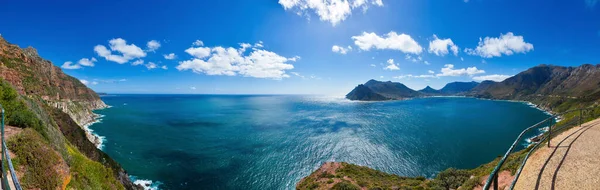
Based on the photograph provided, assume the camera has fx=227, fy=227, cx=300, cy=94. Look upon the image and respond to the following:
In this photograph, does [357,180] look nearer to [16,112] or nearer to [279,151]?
[279,151]

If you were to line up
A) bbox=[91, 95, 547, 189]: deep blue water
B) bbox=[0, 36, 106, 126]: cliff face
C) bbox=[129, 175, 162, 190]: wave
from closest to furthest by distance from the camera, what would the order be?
1. bbox=[129, 175, 162, 190]: wave
2. bbox=[91, 95, 547, 189]: deep blue water
3. bbox=[0, 36, 106, 126]: cliff face

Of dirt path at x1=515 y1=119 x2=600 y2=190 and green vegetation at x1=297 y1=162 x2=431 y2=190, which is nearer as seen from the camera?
dirt path at x1=515 y1=119 x2=600 y2=190

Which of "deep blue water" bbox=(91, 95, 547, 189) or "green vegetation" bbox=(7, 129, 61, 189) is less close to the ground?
"green vegetation" bbox=(7, 129, 61, 189)

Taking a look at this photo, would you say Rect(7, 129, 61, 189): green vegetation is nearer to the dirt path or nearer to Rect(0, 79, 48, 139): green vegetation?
Rect(0, 79, 48, 139): green vegetation

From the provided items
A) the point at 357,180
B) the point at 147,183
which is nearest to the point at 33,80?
the point at 147,183

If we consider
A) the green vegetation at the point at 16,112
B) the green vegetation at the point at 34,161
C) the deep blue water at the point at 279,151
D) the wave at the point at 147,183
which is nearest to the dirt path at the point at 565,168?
the green vegetation at the point at 34,161

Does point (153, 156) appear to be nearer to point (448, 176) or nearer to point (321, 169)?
point (321, 169)

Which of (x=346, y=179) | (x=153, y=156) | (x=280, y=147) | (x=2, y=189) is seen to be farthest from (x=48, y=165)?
(x=280, y=147)

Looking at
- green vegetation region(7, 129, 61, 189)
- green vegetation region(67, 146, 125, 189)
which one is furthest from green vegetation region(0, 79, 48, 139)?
green vegetation region(67, 146, 125, 189)
